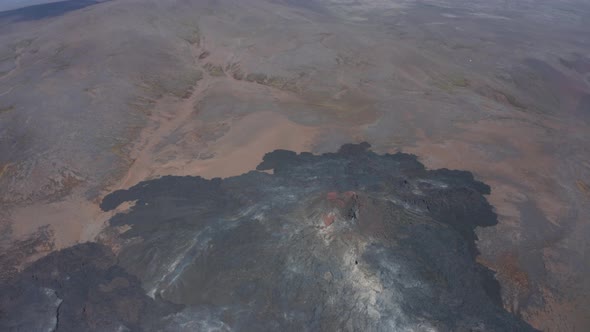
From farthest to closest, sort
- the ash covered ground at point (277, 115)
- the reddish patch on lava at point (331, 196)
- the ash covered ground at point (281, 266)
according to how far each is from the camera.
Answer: the ash covered ground at point (277, 115)
the reddish patch on lava at point (331, 196)
the ash covered ground at point (281, 266)

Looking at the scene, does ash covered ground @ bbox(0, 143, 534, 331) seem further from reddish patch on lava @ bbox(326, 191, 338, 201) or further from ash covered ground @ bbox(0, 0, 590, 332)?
ash covered ground @ bbox(0, 0, 590, 332)

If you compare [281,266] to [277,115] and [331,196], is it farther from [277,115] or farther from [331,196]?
[277,115]

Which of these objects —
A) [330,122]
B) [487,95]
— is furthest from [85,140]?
[487,95]

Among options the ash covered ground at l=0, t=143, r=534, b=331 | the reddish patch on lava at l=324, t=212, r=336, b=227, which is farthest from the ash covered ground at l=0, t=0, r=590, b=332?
the reddish patch on lava at l=324, t=212, r=336, b=227

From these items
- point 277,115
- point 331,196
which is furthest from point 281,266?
point 277,115

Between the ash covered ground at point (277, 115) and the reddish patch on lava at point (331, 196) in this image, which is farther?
the ash covered ground at point (277, 115)

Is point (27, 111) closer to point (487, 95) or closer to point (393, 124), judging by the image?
point (393, 124)

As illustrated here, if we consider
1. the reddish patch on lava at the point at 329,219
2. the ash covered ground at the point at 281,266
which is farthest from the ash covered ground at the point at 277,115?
the reddish patch on lava at the point at 329,219

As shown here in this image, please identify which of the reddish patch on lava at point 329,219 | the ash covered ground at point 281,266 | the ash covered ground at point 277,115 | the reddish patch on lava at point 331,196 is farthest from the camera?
the ash covered ground at point 277,115

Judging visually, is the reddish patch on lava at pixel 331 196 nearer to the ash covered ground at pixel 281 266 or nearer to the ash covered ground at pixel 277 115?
the ash covered ground at pixel 281 266
